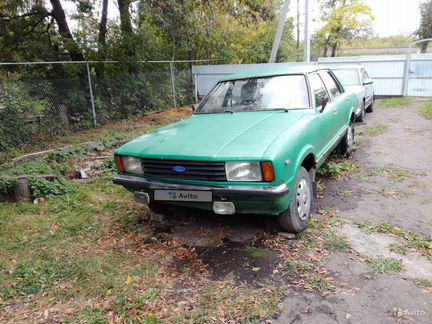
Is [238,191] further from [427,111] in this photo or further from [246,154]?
[427,111]

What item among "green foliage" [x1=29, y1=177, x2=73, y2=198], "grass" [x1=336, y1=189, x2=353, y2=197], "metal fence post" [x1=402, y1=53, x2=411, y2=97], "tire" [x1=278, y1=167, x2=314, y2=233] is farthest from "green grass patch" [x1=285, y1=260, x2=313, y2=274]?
"metal fence post" [x1=402, y1=53, x2=411, y2=97]

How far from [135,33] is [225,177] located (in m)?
10.0

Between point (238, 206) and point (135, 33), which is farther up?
point (135, 33)

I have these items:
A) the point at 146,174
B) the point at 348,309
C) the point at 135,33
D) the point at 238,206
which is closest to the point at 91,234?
the point at 146,174

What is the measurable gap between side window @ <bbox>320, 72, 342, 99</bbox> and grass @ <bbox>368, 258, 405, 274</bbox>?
271cm

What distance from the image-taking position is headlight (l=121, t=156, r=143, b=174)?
3.45 meters

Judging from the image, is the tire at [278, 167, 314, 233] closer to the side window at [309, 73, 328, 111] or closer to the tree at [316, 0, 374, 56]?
the side window at [309, 73, 328, 111]

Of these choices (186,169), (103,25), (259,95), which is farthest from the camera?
(103,25)

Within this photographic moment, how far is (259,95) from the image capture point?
433cm

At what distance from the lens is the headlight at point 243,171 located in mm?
2895

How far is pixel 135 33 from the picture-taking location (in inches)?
452

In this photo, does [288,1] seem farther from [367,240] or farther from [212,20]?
[367,240]

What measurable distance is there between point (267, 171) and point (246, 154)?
0.23 meters

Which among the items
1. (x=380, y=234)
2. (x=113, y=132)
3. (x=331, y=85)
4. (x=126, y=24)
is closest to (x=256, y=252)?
(x=380, y=234)
